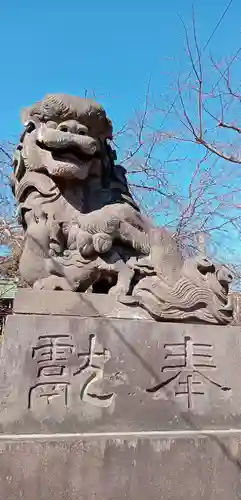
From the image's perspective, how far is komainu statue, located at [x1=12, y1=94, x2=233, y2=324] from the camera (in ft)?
10.0

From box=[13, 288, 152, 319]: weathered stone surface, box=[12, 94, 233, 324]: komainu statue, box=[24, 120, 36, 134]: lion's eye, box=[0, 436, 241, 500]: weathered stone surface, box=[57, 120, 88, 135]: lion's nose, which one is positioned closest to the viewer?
box=[0, 436, 241, 500]: weathered stone surface

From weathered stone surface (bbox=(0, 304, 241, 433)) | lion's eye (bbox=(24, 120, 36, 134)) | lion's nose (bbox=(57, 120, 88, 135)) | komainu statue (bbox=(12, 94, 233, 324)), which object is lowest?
weathered stone surface (bbox=(0, 304, 241, 433))

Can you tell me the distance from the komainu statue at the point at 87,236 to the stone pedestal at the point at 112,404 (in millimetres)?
156

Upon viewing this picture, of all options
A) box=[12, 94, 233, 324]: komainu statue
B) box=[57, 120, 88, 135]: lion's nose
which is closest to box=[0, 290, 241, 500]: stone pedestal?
box=[12, 94, 233, 324]: komainu statue

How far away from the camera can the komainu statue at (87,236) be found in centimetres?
306

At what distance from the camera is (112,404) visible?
8.88 ft

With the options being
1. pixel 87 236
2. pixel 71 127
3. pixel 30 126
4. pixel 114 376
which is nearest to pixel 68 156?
pixel 71 127

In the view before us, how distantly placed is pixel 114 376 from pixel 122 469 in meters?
0.52

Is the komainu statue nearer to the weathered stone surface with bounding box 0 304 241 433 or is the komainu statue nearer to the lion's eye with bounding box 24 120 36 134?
the lion's eye with bounding box 24 120 36 134

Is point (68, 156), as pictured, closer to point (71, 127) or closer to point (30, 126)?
point (71, 127)

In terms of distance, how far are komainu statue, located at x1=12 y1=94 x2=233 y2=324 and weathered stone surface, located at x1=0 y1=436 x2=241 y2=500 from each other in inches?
32.9

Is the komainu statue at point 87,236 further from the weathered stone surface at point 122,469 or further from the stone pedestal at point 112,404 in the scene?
the weathered stone surface at point 122,469

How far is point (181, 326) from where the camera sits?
9.92 ft

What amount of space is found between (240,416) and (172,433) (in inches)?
20.7
